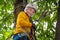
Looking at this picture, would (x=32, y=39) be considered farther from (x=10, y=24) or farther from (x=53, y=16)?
(x=10, y=24)

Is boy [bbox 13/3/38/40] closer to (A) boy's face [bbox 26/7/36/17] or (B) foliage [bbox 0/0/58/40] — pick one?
(A) boy's face [bbox 26/7/36/17]

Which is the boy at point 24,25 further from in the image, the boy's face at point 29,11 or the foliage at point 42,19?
the foliage at point 42,19

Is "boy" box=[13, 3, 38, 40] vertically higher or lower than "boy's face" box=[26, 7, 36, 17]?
lower

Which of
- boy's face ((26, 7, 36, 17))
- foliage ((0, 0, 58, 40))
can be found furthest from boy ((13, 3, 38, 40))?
foliage ((0, 0, 58, 40))

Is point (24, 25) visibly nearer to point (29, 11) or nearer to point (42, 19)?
point (29, 11)

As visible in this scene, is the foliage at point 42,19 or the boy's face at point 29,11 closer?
the boy's face at point 29,11

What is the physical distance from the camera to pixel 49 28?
502 cm

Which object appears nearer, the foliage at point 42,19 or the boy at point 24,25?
the boy at point 24,25

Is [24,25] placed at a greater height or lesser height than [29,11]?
lesser

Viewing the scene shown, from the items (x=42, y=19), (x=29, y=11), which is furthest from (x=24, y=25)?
(x=42, y=19)

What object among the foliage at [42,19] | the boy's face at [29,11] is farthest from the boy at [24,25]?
the foliage at [42,19]

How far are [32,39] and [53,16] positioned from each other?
1.43m

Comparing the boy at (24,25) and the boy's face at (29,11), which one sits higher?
the boy's face at (29,11)

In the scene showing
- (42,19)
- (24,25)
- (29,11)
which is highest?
(29,11)
